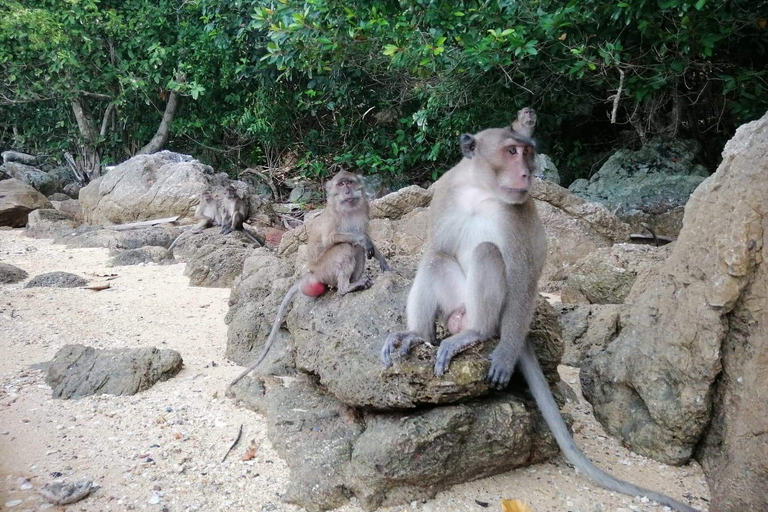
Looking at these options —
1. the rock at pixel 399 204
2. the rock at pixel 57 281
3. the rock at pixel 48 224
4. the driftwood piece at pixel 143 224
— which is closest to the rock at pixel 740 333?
the rock at pixel 399 204

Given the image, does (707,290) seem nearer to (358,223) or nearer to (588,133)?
(358,223)

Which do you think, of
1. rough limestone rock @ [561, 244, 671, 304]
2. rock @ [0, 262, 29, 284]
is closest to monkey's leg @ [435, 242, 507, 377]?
rough limestone rock @ [561, 244, 671, 304]

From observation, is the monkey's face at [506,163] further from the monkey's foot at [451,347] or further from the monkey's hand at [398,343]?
the monkey's hand at [398,343]

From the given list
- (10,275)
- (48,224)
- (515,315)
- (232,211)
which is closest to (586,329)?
(515,315)

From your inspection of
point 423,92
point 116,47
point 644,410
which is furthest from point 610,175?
point 116,47

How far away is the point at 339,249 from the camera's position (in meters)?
4.86

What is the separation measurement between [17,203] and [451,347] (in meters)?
14.6

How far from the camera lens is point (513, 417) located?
3.31m

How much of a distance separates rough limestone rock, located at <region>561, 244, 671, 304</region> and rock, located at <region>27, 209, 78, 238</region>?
1075 centimetres

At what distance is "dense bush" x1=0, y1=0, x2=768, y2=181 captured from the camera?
24.7 ft

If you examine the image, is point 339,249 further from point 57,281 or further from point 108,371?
point 57,281

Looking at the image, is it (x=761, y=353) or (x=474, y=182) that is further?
(x=474, y=182)

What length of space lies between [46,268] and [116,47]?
32.5ft

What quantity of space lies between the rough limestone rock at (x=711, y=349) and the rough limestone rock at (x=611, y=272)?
202cm
